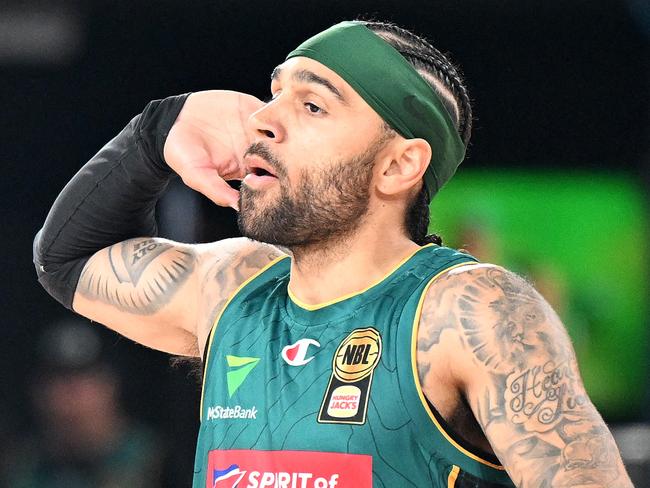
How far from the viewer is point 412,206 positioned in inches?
85.5

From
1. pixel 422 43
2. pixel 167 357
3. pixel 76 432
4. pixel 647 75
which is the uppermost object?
pixel 647 75

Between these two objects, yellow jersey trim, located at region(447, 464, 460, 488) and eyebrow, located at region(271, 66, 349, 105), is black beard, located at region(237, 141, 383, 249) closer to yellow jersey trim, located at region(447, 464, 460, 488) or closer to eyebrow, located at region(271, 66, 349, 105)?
eyebrow, located at region(271, 66, 349, 105)

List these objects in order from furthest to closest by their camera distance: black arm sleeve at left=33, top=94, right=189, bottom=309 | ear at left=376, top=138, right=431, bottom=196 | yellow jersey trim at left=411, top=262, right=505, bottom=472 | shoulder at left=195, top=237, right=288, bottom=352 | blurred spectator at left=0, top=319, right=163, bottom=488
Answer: blurred spectator at left=0, top=319, right=163, bottom=488, black arm sleeve at left=33, top=94, right=189, bottom=309, shoulder at left=195, top=237, right=288, bottom=352, ear at left=376, top=138, right=431, bottom=196, yellow jersey trim at left=411, top=262, right=505, bottom=472

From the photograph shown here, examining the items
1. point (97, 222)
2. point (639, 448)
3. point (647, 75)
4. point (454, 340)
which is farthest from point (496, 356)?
point (647, 75)

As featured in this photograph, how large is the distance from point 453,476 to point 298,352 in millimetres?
388

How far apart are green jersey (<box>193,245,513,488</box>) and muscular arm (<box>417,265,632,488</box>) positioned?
2.9 inches

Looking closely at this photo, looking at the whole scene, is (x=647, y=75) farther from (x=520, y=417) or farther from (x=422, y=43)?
(x=520, y=417)

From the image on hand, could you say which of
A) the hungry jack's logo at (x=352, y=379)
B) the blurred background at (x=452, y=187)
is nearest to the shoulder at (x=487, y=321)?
the hungry jack's logo at (x=352, y=379)

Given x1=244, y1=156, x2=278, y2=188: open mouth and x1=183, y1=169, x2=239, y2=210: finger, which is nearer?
x1=244, y1=156, x2=278, y2=188: open mouth

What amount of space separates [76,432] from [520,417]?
3171mm

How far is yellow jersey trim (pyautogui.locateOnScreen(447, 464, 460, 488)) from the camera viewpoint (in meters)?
1.80

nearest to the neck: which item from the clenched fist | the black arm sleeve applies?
the clenched fist

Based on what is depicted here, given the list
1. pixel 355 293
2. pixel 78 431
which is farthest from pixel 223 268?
pixel 78 431

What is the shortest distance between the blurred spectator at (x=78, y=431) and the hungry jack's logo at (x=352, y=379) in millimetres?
2662
